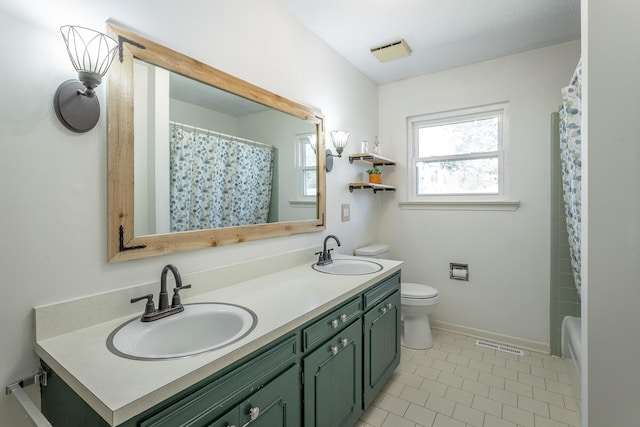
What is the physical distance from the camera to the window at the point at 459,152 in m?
2.77

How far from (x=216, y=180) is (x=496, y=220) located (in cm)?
241

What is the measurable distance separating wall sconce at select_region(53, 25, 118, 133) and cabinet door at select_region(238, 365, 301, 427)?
3.68 feet

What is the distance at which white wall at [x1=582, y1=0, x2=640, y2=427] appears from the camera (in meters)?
1.12

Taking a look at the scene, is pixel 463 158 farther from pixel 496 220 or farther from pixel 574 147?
pixel 574 147

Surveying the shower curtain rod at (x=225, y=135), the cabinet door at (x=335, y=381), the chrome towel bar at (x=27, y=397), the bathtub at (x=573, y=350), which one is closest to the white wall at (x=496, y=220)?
the bathtub at (x=573, y=350)

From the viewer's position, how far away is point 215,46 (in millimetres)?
1568

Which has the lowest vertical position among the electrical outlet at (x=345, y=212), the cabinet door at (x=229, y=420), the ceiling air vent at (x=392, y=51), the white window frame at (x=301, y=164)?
the cabinet door at (x=229, y=420)

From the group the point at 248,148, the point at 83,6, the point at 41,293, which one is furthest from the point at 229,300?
the point at 83,6

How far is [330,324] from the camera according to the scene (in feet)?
4.62

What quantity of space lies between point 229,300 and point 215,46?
4.21 feet

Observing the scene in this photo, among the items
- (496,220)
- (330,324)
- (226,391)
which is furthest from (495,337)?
(226,391)

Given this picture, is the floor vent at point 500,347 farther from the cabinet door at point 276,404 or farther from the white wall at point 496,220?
the cabinet door at point 276,404

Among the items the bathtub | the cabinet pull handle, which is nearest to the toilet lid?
the bathtub

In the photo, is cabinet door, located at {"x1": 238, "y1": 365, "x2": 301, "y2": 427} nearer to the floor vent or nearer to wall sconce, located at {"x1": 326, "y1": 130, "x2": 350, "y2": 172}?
wall sconce, located at {"x1": 326, "y1": 130, "x2": 350, "y2": 172}
